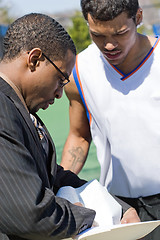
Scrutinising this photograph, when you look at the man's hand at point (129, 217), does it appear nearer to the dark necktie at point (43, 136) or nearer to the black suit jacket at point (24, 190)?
the black suit jacket at point (24, 190)

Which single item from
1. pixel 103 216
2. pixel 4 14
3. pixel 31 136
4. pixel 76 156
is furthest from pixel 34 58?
pixel 4 14

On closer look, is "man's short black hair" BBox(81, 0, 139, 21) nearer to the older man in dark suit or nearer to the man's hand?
the older man in dark suit

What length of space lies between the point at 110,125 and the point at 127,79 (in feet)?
1.01

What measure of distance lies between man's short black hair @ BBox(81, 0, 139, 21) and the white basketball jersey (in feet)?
0.92

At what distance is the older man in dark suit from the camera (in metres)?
1.51

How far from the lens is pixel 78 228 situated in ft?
5.49

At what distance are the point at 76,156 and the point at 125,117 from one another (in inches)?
22.7

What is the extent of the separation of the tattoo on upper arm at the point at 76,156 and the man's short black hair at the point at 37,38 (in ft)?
4.33

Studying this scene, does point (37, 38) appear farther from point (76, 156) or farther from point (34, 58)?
point (76, 156)

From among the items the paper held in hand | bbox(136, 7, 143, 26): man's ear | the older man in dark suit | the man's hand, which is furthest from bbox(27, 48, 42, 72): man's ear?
bbox(136, 7, 143, 26): man's ear

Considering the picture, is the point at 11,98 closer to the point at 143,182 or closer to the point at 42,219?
the point at 42,219

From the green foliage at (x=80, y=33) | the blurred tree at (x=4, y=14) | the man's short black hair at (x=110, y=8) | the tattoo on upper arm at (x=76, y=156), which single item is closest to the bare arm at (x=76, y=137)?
the tattoo on upper arm at (x=76, y=156)

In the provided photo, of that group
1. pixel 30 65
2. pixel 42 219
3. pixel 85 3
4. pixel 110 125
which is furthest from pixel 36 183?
pixel 85 3

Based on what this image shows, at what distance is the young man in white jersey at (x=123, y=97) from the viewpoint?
2572 mm
